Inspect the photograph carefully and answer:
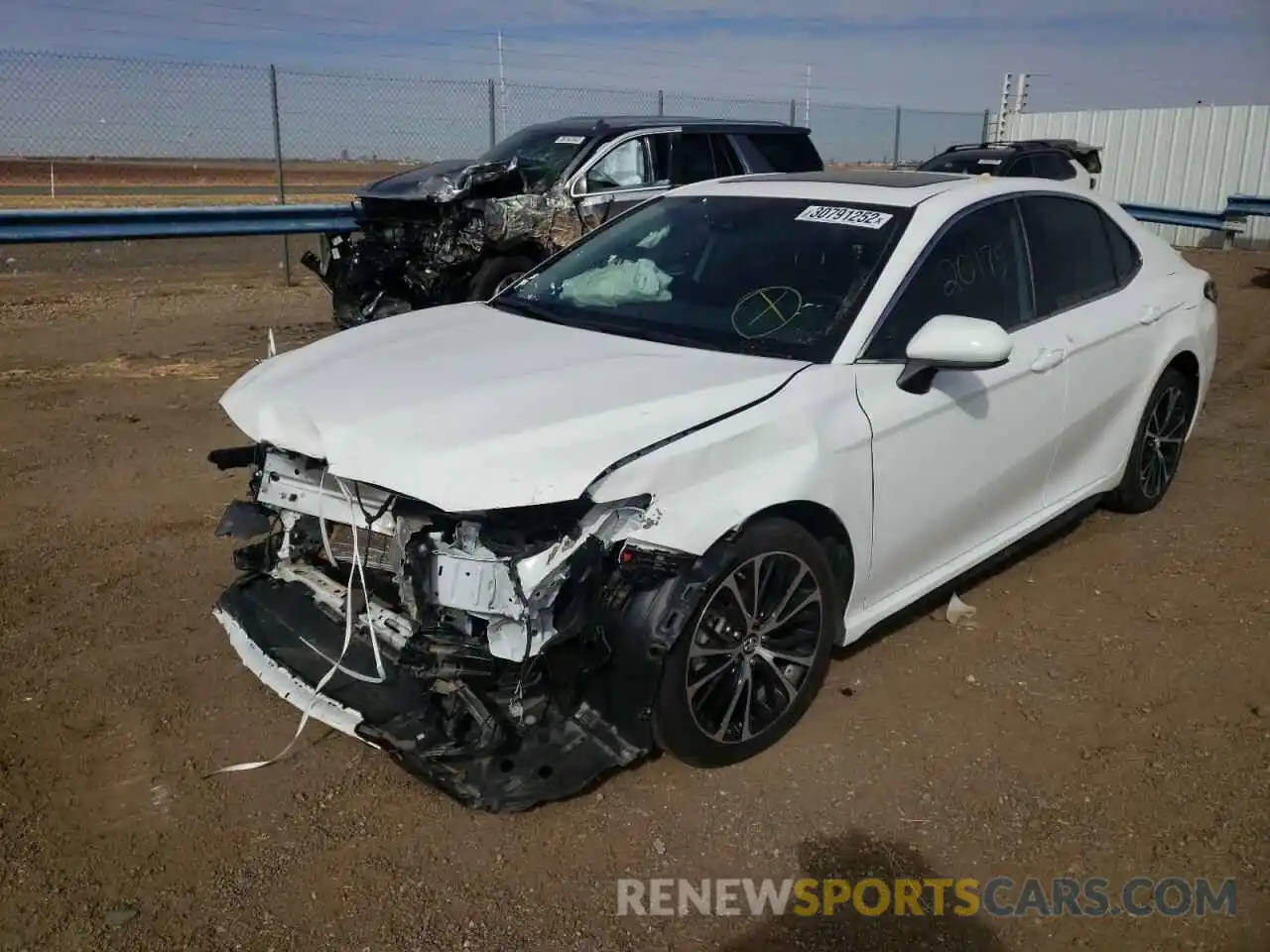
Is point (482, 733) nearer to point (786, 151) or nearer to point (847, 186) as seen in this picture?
point (847, 186)

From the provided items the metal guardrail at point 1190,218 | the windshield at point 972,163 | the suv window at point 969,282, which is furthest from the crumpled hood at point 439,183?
the metal guardrail at point 1190,218

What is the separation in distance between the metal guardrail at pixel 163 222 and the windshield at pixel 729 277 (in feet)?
20.5

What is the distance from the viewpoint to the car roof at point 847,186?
4.07 m

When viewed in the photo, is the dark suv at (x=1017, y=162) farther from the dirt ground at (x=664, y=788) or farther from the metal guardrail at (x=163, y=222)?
the dirt ground at (x=664, y=788)

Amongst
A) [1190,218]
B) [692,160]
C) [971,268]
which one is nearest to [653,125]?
[692,160]

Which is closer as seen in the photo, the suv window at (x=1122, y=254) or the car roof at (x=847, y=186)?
the car roof at (x=847, y=186)

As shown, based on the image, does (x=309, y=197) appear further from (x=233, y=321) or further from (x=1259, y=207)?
(x=1259, y=207)

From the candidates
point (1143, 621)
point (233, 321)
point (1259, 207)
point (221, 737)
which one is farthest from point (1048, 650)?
point (1259, 207)

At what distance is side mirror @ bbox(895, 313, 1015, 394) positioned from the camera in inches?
132

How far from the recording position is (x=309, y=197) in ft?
64.6

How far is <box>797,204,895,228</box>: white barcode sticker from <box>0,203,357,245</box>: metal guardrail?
7.00 metres

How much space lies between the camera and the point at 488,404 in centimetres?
315

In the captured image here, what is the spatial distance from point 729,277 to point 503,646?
70.9 inches

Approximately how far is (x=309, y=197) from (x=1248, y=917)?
1953 centimetres
